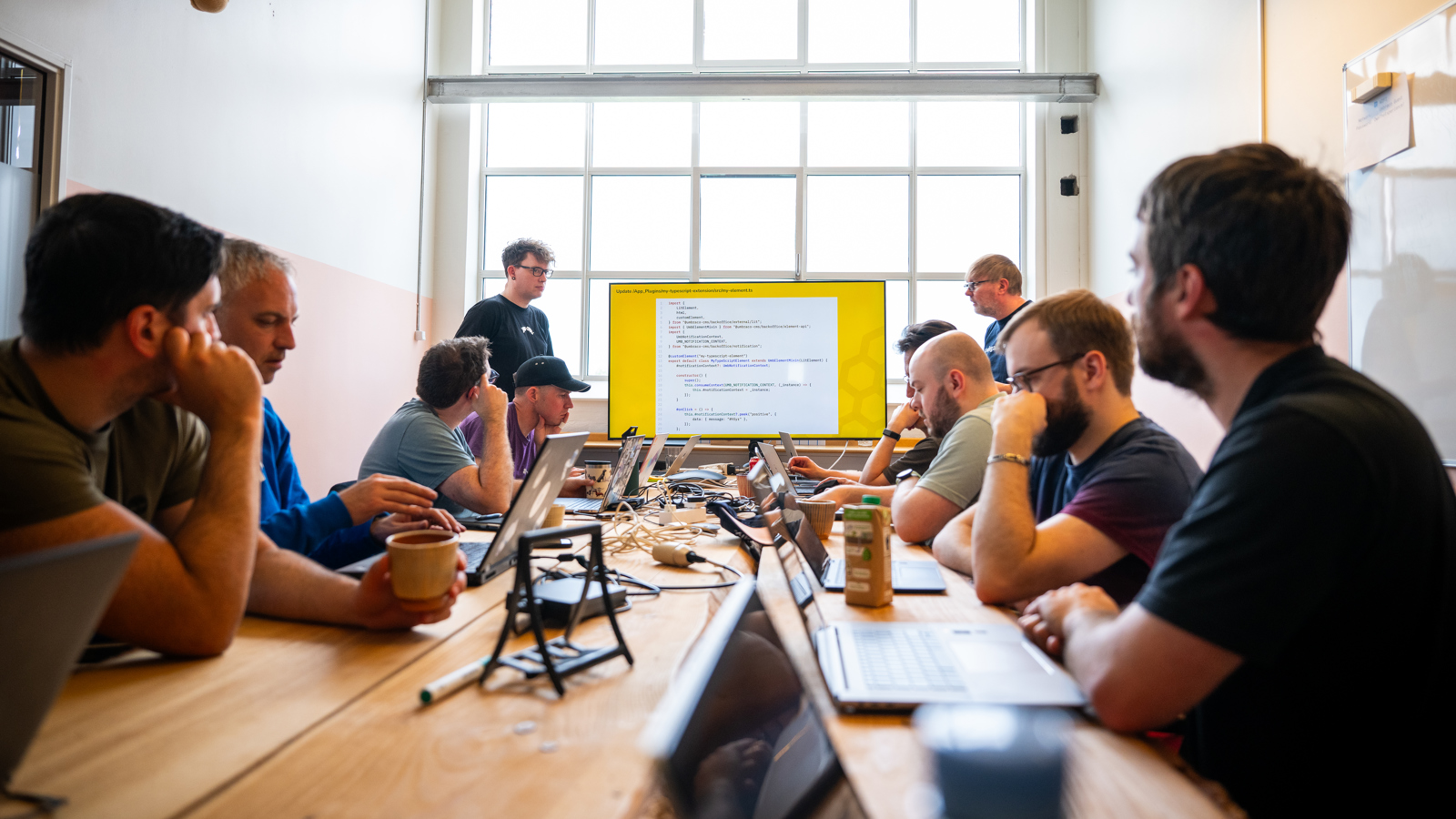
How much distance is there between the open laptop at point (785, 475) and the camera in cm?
160

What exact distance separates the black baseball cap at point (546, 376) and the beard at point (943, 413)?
4.72 ft

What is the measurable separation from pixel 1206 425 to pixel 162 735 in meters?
3.73

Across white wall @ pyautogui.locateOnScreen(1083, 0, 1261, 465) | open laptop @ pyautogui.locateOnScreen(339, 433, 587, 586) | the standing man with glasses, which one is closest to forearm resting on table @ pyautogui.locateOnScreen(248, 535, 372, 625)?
open laptop @ pyautogui.locateOnScreen(339, 433, 587, 586)

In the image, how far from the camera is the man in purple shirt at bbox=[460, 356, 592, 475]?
9.74 feet

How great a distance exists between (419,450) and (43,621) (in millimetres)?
1674

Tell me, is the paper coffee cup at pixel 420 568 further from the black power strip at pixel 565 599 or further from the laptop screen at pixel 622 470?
the laptop screen at pixel 622 470

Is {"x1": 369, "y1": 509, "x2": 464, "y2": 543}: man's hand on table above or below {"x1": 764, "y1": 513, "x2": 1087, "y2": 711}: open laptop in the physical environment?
above

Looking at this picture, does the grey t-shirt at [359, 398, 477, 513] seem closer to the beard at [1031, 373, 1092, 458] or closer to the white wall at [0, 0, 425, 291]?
the white wall at [0, 0, 425, 291]

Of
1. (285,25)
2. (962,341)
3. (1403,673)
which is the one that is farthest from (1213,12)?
(285,25)

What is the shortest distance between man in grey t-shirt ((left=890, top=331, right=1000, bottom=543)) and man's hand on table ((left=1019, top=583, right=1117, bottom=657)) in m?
0.81

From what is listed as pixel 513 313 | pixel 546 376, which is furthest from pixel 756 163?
pixel 546 376

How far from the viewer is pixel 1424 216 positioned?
2.04 metres

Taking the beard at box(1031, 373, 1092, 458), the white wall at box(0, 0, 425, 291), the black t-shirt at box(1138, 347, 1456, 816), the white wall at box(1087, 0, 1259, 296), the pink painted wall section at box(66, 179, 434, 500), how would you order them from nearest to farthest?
the black t-shirt at box(1138, 347, 1456, 816) → the beard at box(1031, 373, 1092, 458) → the white wall at box(0, 0, 425, 291) → the white wall at box(1087, 0, 1259, 296) → the pink painted wall section at box(66, 179, 434, 500)

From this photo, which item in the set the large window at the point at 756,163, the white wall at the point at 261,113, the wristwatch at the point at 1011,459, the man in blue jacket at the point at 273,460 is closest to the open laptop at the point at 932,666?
the wristwatch at the point at 1011,459
